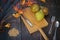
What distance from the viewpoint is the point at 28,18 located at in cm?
147

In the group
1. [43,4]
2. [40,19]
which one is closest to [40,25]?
[40,19]

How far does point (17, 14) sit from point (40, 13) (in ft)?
0.60

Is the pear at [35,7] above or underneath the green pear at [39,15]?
above

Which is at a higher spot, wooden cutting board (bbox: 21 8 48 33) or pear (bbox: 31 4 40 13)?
pear (bbox: 31 4 40 13)

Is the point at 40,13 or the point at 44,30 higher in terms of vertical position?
the point at 40,13

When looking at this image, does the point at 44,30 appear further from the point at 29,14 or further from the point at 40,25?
the point at 29,14

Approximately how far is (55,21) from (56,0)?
0.18 meters

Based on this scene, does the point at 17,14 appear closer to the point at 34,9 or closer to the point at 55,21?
the point at 34,9

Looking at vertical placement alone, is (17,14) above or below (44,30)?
above

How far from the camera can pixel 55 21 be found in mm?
1494

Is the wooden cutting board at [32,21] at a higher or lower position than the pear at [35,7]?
lower

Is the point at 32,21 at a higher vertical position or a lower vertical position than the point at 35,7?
lower

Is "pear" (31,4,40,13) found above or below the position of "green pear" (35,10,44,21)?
above

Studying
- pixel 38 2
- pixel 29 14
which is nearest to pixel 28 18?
pixel 29 14
